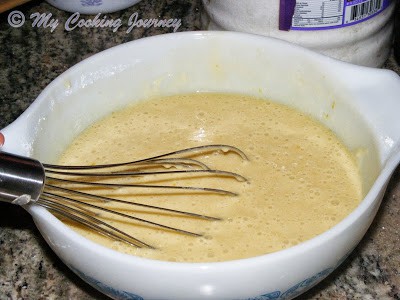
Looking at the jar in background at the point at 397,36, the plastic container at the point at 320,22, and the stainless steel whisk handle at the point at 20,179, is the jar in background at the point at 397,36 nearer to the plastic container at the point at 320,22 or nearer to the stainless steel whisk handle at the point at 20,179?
the plastic container at the point at 320,22

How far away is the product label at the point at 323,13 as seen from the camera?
945 mm

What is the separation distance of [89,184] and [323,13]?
38 cm

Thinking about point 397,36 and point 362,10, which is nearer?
point 362,10

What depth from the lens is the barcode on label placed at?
961 mm

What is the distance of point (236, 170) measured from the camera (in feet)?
2.84

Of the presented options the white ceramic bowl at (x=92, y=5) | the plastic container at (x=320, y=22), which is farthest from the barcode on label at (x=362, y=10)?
the white ceramic bowl at (x=92, y=5)

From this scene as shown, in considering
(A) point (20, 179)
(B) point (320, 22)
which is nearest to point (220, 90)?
(B) point (320, 22)

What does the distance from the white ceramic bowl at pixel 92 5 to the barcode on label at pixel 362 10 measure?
0.43 metres

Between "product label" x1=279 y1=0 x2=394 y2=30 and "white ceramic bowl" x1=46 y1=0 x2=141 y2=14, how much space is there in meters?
0.37

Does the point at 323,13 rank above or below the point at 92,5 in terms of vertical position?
above

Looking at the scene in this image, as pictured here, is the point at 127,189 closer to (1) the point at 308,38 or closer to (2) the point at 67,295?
(2) the point at 67,295

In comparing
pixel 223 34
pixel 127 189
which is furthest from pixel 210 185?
pixel 223 34

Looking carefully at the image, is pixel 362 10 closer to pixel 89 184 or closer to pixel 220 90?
pixel 220 90

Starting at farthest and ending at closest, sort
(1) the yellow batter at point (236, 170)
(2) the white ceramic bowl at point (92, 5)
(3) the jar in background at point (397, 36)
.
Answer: (2) the white ceramic bowl at point (92, 5)
(3) the jar in background at point (397, 36)
(1) the yellow batter at point (236, 170)
